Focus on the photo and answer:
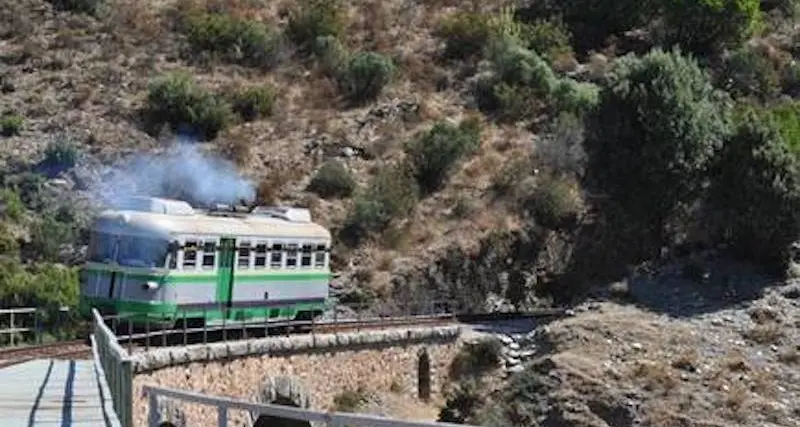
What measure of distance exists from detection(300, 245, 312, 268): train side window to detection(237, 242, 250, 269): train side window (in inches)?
119

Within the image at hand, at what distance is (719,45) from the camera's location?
64625 mm

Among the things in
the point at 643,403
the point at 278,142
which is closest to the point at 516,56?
the point at 278,142

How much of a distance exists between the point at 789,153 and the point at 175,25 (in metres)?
31.9

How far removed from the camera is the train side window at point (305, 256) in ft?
107

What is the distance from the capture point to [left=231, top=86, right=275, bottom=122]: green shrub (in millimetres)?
58106

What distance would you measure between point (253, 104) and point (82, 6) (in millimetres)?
11772

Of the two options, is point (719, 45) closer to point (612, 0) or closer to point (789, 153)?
point (612, 0)

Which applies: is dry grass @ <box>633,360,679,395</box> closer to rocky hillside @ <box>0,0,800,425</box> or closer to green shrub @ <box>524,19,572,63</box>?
rocky hillside @ <box>0,0,800,425</box>

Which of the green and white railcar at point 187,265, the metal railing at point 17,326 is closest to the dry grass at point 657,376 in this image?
the green and white railcar at point 187,265

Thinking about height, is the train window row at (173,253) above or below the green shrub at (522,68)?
below

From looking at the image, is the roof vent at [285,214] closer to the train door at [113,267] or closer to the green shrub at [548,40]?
the train door at [113,267]

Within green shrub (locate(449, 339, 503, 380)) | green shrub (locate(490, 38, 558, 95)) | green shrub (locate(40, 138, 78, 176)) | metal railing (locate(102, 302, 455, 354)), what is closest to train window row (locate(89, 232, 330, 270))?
metal railing (locate(102, 302, 455, 354))

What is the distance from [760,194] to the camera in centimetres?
4347

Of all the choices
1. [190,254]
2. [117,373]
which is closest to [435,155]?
[190,254]
